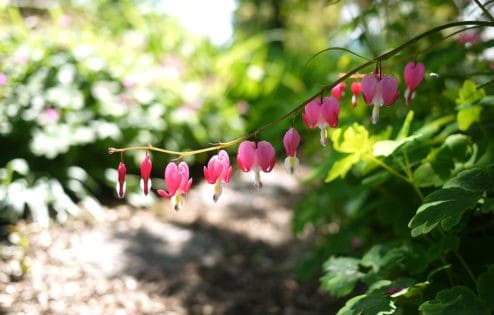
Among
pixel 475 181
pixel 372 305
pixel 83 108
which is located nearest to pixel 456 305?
pixel 372 305

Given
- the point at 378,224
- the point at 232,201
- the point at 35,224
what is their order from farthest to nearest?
the point at 232,201 < the point at 35,224 < the point at 378,224

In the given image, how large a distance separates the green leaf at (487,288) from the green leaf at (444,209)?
7.0 inches

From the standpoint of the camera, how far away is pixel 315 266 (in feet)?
7.32

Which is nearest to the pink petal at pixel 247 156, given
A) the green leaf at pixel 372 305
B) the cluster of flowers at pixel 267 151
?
the cluster of flowers at pixel 267 151

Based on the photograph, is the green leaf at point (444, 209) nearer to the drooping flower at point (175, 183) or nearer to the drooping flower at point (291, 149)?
the drooping flower at point (291, 149)

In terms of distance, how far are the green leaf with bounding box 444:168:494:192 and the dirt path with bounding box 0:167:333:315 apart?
5.35 ft

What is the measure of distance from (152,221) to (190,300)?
43.4 inches

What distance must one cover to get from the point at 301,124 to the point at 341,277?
231 cm

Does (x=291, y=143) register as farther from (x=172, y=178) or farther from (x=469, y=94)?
(x=469, y=94)

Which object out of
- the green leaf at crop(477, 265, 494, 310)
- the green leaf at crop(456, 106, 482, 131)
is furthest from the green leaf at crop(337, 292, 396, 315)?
the green leaf at crop(456, 106, 482, 131)

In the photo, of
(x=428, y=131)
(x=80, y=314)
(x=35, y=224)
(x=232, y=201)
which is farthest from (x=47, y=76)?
(x=428, y=131)

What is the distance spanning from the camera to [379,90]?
127 centimetres

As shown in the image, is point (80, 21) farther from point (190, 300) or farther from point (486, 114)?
point (486, 114)

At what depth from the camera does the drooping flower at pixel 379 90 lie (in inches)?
49.7
